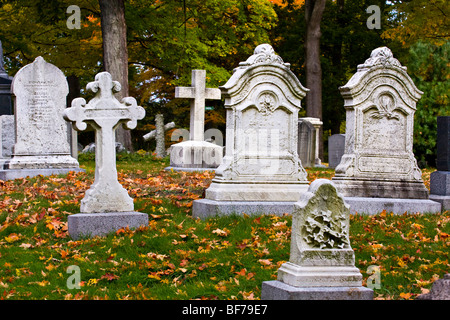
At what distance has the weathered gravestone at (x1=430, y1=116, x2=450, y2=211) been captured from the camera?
10742mm

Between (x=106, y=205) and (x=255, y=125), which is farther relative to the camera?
(x=255, y=125)

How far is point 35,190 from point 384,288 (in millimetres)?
6243


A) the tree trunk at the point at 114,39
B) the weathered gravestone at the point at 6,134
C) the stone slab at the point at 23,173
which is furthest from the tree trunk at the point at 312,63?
the stone slab at the point at 23,173

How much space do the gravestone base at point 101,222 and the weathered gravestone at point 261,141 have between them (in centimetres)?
116

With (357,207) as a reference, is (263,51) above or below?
above

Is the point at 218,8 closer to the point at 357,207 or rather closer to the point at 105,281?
the point at 357,207

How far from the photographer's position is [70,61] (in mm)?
25469

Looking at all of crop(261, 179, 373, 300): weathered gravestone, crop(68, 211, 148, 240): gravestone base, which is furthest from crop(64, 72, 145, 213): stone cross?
Result: crop(261, 179, 373, 300): weathered gravestone

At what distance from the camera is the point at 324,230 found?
5840mm

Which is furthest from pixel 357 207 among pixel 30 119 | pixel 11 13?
pixel 11 13

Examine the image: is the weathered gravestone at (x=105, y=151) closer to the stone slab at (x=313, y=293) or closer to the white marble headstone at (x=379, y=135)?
the stone slab at (x=313, y=293)

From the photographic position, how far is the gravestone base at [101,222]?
7973mm

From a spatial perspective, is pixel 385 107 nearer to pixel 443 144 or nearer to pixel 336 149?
pixel 443 144

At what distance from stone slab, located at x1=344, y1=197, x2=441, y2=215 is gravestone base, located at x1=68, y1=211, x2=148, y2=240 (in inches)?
133
